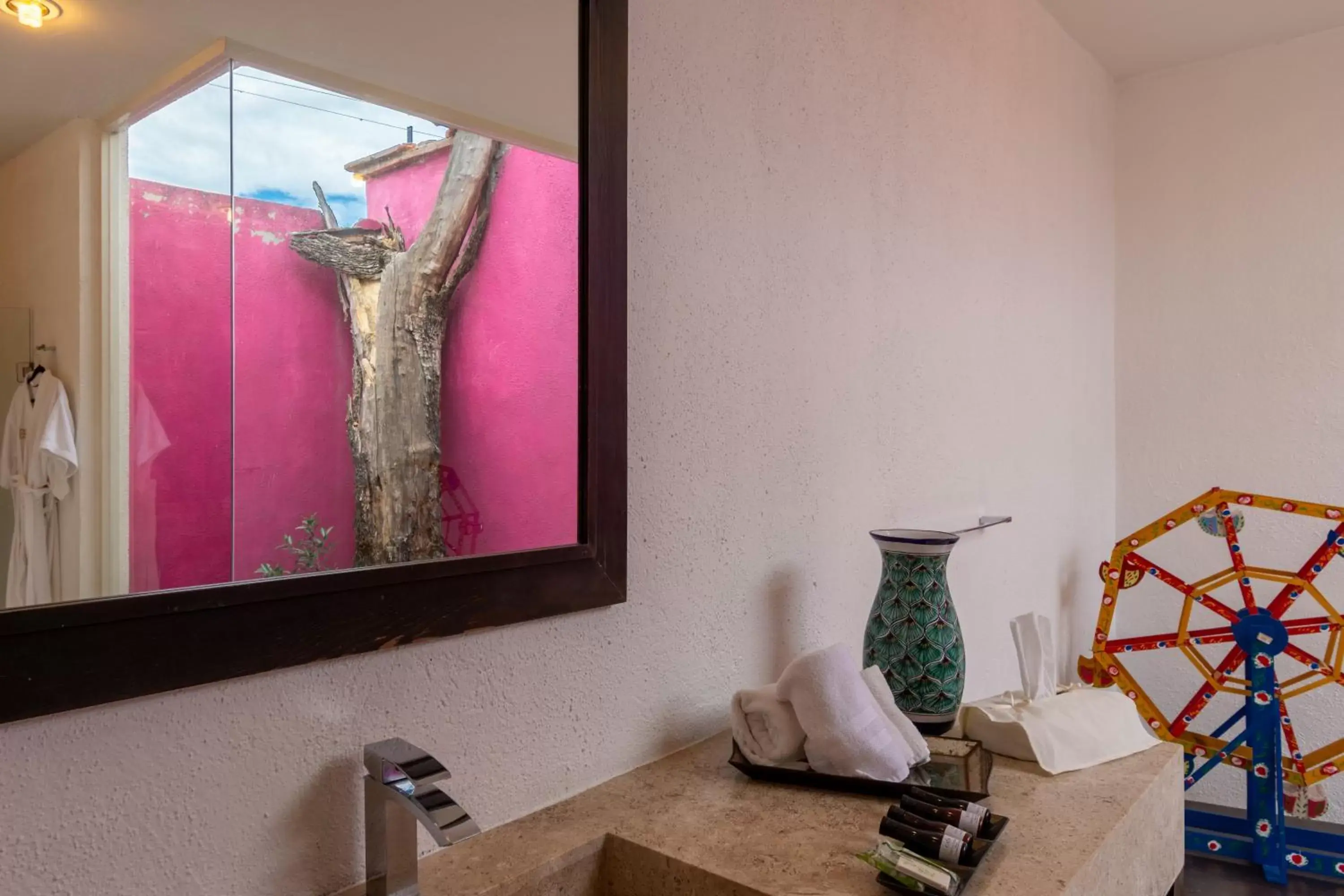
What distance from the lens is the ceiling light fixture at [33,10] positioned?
0.60 metres

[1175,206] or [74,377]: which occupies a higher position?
[1175,206]

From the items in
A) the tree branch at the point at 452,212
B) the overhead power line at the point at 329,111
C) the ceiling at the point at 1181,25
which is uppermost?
the ceiling at the point at 1181,25

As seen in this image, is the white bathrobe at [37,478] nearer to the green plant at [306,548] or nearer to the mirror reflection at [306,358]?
the mirror reflection at [306,358]

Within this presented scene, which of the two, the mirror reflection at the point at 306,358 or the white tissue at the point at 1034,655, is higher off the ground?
the mirror reflection at the point at 306,358

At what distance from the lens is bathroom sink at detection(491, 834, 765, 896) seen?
0.81 m

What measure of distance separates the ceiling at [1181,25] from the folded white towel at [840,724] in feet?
6.06

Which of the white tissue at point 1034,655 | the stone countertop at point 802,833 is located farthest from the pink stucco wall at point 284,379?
the white tissue at point 1034,655

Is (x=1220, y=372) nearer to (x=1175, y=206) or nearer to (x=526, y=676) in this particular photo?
(x=1175, y=206)

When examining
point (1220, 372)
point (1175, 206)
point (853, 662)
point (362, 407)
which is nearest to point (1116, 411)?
point (1220, 372)

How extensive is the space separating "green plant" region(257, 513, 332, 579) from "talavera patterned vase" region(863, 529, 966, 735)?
0.80 metres

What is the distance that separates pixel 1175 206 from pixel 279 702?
2730mm

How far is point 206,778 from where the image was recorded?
0.70 metres

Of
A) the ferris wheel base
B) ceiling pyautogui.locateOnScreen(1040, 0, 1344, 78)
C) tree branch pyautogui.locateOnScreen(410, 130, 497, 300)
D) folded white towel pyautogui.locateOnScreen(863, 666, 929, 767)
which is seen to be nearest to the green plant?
tree branch pyautogui.locateOnScreen(410, 130, 497, 300)

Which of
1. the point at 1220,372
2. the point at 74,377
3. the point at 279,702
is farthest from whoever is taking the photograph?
the point at 1220,372
